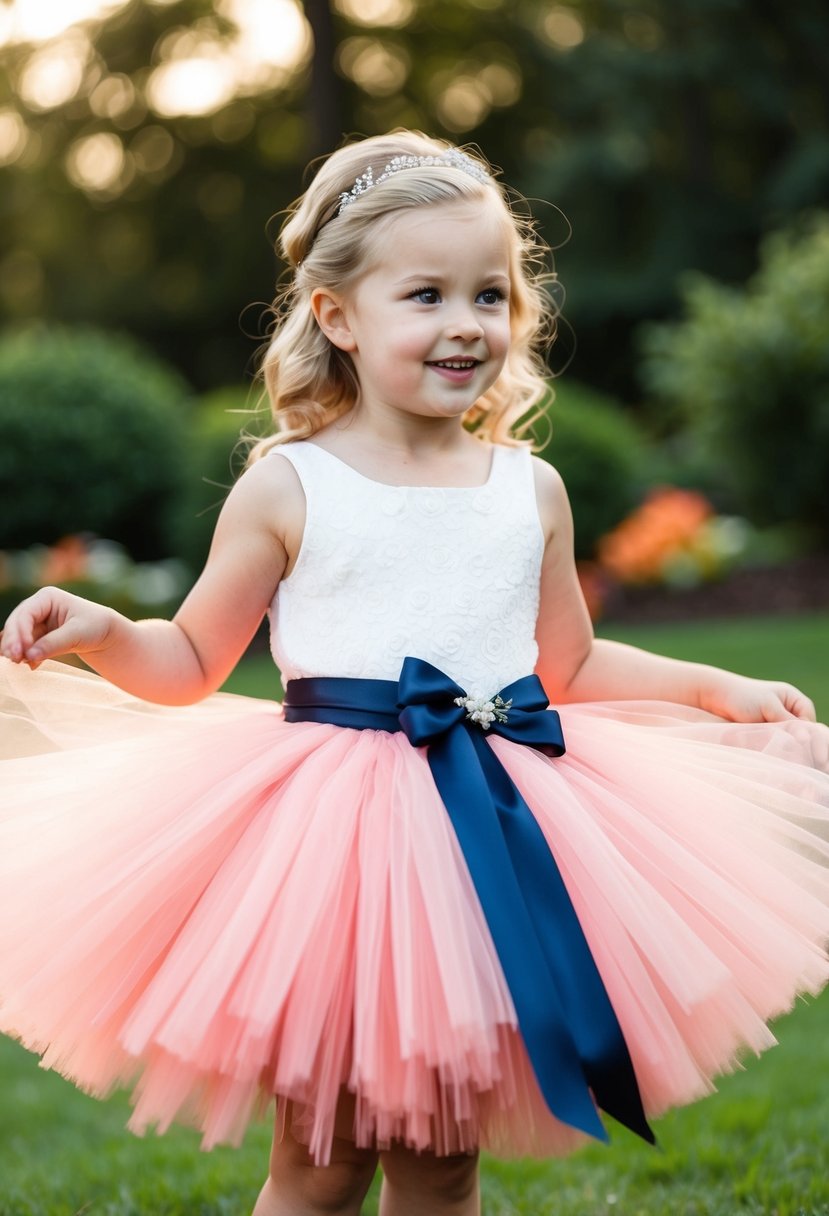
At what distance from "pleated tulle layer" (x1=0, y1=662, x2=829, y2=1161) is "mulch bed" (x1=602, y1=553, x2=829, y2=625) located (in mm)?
8383

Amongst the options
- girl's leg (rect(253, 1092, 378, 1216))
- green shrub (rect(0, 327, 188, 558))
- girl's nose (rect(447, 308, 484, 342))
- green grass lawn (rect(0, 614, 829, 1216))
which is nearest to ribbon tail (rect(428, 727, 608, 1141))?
girl's leg (rect(253, 1092, 378, 1216))

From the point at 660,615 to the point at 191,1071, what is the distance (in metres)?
9.08

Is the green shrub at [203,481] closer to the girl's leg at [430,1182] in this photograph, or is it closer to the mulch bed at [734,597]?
the mulch bed at [734,597]

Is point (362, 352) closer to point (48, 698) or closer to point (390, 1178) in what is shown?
point (48, 698)

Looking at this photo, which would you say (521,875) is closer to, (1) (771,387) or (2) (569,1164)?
(2) (569,1164)

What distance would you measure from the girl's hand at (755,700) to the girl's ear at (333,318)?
0.96 metres

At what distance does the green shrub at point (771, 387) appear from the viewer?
36.6ft

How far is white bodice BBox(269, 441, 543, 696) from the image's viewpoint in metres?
2.42

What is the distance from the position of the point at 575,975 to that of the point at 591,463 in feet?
31.1

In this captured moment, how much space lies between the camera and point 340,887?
2049 millimetres

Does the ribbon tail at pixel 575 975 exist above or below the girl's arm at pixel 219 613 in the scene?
below

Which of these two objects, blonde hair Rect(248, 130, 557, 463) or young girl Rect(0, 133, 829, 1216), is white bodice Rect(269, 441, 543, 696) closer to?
young girl Rect(0, 133, 829, 1216)

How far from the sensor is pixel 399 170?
252 centimetres

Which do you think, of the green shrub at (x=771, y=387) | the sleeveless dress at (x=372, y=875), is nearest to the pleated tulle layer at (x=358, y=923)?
the sleeveless dress at (x=372, y=875)
